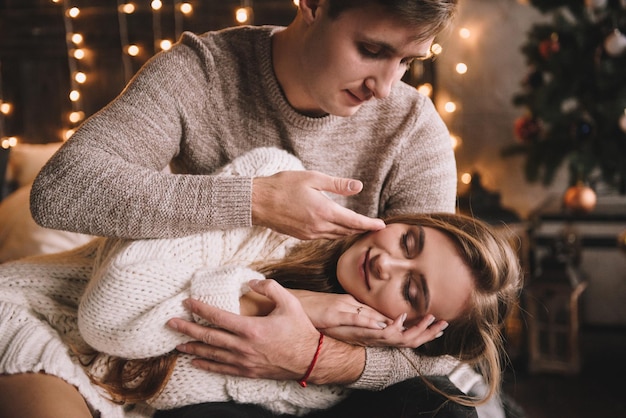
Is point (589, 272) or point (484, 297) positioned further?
point (589, 272)

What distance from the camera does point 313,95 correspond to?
1.44 m

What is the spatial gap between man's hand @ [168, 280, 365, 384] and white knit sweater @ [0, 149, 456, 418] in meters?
0.03

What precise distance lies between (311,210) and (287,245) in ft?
0.81

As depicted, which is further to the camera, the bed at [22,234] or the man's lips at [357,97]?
the bed at [22,234]

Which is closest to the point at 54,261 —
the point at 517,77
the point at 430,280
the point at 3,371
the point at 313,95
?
the point at 3,371

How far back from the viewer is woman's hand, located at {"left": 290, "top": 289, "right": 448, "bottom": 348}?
4.07 ft

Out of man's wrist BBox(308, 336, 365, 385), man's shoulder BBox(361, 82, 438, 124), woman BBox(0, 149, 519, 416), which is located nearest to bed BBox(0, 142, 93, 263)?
woman BBox(0, 149, 519, 416)

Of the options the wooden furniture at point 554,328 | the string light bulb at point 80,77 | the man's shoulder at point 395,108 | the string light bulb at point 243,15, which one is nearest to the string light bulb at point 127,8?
the string light bulb at point 80,77

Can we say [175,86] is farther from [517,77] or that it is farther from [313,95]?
[517,77]

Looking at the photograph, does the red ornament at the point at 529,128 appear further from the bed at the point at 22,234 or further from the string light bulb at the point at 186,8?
the bed at the point at 22,234

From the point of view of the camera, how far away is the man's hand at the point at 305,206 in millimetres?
1209

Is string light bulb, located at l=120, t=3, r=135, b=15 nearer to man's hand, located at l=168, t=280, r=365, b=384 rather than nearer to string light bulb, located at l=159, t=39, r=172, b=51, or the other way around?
string light bulb, located at l=159, t=39, r=172, b=51

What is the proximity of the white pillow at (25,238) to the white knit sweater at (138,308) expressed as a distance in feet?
2.65

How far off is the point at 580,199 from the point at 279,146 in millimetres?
1896
